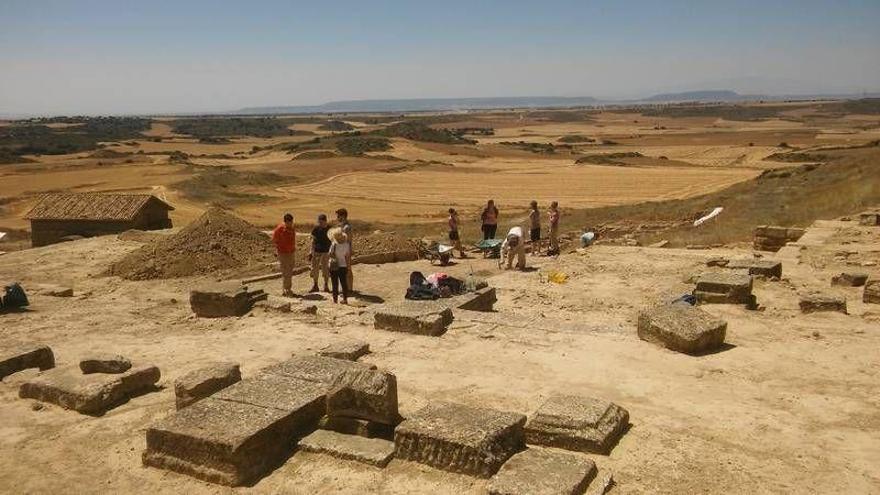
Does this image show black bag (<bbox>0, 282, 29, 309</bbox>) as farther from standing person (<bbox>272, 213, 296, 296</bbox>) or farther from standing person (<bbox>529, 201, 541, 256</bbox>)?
standing person (<bbox>529, 201, 541, 256</bbox>)

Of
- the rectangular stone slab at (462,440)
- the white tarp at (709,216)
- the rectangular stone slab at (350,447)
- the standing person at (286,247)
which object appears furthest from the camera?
the white tarp at (709,216)

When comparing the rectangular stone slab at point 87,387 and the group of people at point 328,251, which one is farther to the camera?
the group of people at point 328,251

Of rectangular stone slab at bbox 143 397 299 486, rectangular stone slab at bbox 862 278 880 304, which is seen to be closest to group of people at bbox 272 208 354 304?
rectangular stone slab at bbox 143 397 299 486

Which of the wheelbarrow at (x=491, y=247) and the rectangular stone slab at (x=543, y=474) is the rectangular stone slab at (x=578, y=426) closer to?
the rectangular stone slab at (x=543, y=474)

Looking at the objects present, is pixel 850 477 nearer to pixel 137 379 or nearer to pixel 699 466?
pixel 699 466

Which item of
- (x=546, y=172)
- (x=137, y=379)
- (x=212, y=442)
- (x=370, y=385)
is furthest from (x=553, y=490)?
(x=546, y=172)

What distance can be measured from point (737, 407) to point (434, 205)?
32.8m

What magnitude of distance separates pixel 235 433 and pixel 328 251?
7427 mm

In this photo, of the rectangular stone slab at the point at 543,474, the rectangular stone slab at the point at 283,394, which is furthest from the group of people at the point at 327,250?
the rectangular stone slab at the point at 543,474

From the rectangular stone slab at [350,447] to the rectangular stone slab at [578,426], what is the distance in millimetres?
1350

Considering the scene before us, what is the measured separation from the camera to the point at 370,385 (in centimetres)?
693

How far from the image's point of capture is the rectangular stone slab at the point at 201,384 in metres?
7.54

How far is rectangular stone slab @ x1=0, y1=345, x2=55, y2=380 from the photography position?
361 inches

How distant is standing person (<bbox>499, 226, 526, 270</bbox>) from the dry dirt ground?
73 centimetres
